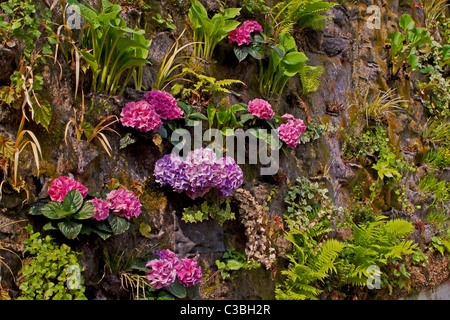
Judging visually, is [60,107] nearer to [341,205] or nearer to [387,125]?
[341,205]

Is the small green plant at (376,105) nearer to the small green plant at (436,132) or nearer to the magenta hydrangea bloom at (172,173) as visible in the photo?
the small green plant at (436,132)

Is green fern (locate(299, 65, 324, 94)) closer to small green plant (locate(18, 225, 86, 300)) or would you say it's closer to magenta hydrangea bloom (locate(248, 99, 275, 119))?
magenta hydrangea bloom (locate(248, 99, 275, 119))

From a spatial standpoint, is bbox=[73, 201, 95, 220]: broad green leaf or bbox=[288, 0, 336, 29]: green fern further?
bbox=[288, 0, 336, 29]: green fern

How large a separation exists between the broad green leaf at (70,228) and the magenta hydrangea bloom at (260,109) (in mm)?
1759

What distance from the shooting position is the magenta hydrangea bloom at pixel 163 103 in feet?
8.89

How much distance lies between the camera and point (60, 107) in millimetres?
2404

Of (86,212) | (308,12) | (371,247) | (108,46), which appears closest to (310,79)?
(308,12)

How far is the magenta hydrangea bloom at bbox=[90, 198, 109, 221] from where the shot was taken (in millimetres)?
2201

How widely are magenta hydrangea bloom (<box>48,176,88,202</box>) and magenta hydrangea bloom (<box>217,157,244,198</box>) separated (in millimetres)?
1032

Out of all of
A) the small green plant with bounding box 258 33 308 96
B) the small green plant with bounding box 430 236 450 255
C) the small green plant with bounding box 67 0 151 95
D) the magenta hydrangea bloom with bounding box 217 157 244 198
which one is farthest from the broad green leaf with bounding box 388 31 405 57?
the small green plant with bounding box 67 0 151 95

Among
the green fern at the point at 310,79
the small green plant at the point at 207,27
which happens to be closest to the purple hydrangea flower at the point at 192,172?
the small green plant at the point at 207,27

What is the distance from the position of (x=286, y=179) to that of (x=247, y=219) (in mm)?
702

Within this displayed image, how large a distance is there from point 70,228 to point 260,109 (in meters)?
1.84

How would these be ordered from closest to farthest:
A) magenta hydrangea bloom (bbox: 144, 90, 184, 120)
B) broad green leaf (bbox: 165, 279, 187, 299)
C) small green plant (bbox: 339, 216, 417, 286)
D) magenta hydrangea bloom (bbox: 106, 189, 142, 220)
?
magenta hydrangea bloom (bbox: 106, 189, 142, 220), broad green leaf (bbox: 165, 279, 187, 299), magenta hydrangea bloom (bbox: 144, 90, 184, 120), small green plant (bbox: 339, 216, 417, 286)
